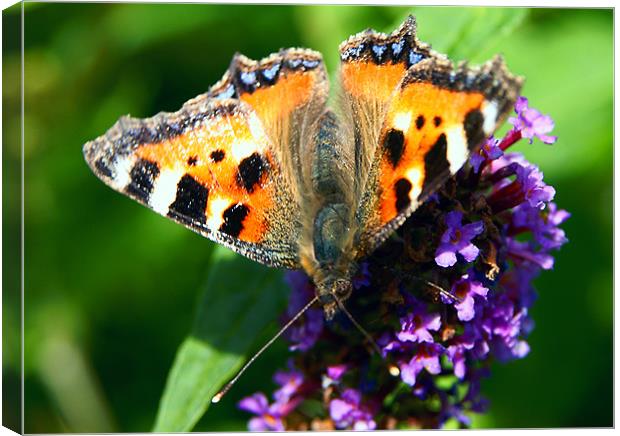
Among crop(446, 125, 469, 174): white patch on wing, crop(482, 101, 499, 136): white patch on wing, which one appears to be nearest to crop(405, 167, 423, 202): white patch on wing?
crop(446, 125, 469, 174): white patch on wing

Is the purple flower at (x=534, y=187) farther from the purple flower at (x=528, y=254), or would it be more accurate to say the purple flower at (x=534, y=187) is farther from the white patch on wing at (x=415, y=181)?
the white patch on wing at (x=415, y=181)

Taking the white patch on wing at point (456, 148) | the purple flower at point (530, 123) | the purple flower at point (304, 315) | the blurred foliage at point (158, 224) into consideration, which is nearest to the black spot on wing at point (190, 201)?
the purple flower at point (304, 315)

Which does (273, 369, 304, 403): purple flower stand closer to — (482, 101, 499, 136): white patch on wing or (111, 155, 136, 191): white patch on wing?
(111, 155, 136, 191): white patch on wing

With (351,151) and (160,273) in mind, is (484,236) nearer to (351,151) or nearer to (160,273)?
(351,151)

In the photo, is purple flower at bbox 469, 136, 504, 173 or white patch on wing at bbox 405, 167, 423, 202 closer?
white patch on wing at bbox 405, 167, 423, 202

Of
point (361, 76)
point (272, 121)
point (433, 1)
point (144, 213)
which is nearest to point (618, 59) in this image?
point (433, 1)

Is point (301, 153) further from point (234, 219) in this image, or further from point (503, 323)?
point (503, 323)
